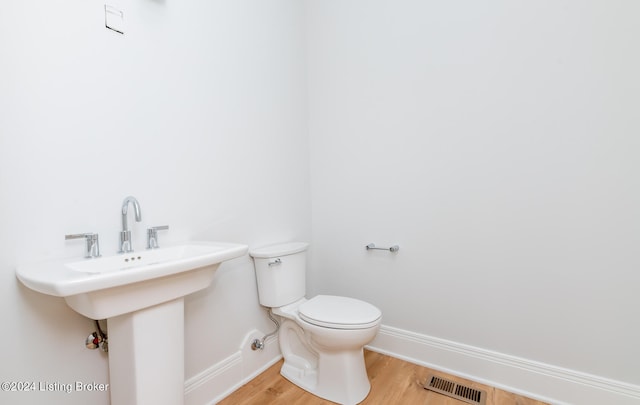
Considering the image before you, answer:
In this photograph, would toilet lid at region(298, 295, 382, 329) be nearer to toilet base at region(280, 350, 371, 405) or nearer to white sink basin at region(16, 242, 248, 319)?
toilet base at region(280, 350, 371, 405)

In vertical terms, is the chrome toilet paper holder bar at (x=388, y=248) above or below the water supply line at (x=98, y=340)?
above

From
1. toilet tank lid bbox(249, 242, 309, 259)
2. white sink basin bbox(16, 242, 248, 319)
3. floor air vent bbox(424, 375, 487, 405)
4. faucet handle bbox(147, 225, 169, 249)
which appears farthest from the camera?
toilet tank lid bbox(249, 242, 309, 259)

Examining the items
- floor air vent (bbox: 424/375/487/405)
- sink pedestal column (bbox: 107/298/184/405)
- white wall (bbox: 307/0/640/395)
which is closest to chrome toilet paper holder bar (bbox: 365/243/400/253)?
white wall (bbox: 307/0/640/395)

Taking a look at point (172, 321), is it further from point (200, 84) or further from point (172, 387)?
point (200, 84)

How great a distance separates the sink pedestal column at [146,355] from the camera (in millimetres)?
960

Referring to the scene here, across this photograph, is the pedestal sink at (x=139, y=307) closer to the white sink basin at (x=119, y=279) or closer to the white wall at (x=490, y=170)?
the white sink basin at (x=119, y=279)

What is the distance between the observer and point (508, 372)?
1.54 metres

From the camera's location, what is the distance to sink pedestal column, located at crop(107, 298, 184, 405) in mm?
960

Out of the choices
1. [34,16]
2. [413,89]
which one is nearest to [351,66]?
[413,89]

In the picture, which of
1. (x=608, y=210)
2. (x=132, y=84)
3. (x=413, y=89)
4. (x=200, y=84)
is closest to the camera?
(x=132, y=84)

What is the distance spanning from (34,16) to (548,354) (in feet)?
8.21

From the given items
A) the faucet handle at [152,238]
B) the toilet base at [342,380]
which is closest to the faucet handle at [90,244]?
the faucet handle at [152,238]

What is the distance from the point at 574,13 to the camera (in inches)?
54.0

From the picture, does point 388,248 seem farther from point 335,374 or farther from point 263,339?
point 263,339
